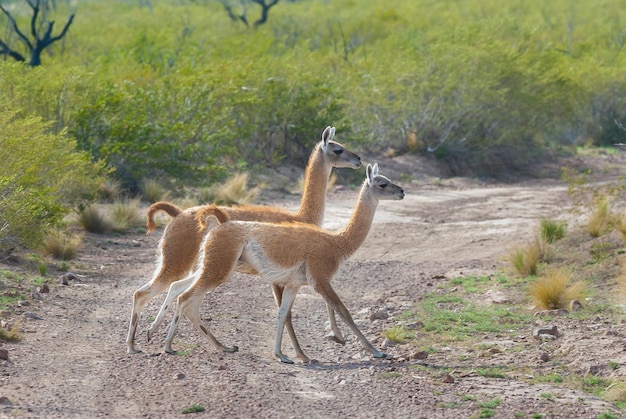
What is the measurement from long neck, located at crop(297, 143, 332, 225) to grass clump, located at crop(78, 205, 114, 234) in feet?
19.7

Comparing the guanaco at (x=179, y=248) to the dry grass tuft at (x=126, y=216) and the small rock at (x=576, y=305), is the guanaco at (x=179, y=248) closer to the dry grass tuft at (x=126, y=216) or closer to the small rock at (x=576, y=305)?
the small rock at (x=576, y=305)

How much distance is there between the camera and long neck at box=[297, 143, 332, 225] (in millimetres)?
11820

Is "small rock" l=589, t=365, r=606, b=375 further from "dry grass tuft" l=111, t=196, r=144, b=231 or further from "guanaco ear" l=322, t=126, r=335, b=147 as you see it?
"dry grass tuft" l=111, t=196, r=144, b=231

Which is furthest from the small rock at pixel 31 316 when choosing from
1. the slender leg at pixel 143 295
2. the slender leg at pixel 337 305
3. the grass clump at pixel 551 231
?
the grass clump at pixel 551 231

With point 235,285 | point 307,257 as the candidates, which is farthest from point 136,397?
point 235,285

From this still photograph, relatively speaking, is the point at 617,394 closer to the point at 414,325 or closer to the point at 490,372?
the point at 490,372

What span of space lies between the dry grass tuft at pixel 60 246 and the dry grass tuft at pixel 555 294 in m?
6.70

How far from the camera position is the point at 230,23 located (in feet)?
179

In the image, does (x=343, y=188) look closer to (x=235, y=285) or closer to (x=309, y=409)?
(x=235, y=285)

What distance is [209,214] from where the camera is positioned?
10008 mm

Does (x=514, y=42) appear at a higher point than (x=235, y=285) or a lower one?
higher

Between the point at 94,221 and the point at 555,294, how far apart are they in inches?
335

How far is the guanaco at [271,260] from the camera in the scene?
9.73 meters

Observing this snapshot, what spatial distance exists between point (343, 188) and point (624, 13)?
132ft
